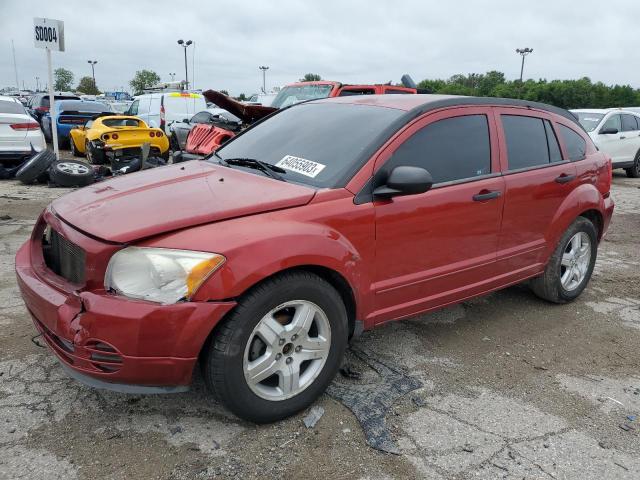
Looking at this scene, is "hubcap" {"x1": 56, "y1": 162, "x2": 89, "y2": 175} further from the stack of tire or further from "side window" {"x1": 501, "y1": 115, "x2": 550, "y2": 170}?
"side window" {"x1": 501, "y1": 115, "x2": 550, "y2": 170}

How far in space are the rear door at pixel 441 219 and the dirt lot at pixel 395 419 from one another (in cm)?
46

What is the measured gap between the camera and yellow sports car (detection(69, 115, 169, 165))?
11711mm

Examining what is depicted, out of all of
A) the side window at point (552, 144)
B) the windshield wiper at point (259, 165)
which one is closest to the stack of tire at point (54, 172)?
the windshield wiper at point (259, 165)

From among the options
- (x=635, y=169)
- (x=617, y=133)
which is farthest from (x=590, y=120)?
(x=635, y=169)

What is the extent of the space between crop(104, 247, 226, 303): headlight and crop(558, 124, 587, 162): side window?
10.5 feet

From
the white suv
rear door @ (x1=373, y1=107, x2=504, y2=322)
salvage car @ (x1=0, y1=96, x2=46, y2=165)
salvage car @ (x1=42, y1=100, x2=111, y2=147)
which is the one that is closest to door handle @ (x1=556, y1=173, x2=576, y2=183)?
rear door @ (x1=373, y1=107, x2=504, y2=322)

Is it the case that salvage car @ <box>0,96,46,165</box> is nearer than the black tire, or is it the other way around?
the black tire

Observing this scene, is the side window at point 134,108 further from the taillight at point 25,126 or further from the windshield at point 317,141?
the windshield at point 317,141

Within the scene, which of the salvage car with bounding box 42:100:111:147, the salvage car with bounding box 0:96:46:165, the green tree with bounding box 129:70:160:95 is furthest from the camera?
the green tree with bounding box 129:70:160:95

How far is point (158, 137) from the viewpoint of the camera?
40.7 ft

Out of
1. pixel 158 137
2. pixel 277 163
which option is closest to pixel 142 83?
pixel 158 137

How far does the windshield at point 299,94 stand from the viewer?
9.45m

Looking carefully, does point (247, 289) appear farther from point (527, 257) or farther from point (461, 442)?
point (527, 257)

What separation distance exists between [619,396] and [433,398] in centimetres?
113
